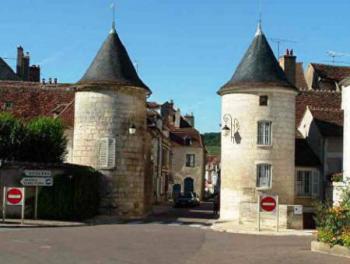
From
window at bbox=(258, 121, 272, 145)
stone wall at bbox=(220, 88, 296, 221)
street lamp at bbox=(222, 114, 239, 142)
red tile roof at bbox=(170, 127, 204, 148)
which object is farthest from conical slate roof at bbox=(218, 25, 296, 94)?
red tile roof at bbox=(170, 127, 204, 148)

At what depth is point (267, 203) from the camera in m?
25.4

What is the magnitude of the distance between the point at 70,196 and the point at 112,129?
4.36 m

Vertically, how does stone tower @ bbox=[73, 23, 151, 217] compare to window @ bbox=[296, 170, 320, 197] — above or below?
above

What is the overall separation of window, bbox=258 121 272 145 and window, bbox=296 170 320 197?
11.2ft

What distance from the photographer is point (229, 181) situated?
3191 centimetres

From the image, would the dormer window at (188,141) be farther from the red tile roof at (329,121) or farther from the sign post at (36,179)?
the sign post at (36,179)

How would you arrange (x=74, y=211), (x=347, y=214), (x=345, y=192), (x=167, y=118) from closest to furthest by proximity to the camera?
(x=347, y=214) < (x=345, y=192) < (x=74, y=211) < (x=167, y=118)

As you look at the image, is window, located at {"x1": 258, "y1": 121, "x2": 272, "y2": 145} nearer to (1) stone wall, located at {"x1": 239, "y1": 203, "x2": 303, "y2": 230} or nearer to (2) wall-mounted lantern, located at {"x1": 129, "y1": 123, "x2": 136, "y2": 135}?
(1) stone wall, located at {"x1": 239, "y1": 203, "x2": 303, "y2": 230}

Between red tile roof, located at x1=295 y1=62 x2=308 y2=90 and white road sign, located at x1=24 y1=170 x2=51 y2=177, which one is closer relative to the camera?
white road sign, located at x1=24 y1=170 x2=51 y2=177

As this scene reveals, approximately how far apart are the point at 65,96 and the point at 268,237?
2421cm

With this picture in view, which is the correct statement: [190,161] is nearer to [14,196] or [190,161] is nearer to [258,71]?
[258,71]

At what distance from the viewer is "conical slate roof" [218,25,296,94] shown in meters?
31.7

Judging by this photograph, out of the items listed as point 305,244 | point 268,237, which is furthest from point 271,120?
point 305,244

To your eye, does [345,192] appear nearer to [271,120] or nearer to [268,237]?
[268,237]
